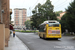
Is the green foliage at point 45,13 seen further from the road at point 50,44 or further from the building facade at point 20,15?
the building facade at point 20,15

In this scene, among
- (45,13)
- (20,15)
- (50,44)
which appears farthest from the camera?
(20,15)

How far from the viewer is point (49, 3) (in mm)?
57656

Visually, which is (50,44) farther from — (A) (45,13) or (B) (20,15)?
(B) (20,15)

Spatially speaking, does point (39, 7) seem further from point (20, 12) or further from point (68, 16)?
point (20, 12)

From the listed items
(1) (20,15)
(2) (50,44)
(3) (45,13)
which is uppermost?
(1) (20,15)

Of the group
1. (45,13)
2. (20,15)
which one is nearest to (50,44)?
(45,13)

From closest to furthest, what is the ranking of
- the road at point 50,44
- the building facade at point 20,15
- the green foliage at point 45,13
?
the road at point 50,44 < the green foliage at point 45,13 < the building facade at point 20,15

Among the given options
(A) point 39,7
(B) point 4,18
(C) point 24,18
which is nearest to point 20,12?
(C) point 24,18

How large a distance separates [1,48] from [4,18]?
25.3 ft

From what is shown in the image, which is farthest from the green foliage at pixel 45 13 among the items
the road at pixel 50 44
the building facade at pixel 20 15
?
the building facade at pixel 20 15

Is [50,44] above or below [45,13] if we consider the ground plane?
below

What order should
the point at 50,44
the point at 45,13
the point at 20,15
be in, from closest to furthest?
1. the point at 50,44
2. the point at 45,13
3. the point at 20,15

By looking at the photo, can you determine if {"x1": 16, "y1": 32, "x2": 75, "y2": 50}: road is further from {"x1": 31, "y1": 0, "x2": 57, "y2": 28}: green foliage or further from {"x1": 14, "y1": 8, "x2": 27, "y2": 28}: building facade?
{"x1": 14, "y1": 8, "x2": 27, "y2": 28}: building facade

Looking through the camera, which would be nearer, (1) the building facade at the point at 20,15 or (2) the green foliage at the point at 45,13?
(2) the green foliage at the point at 45,13
